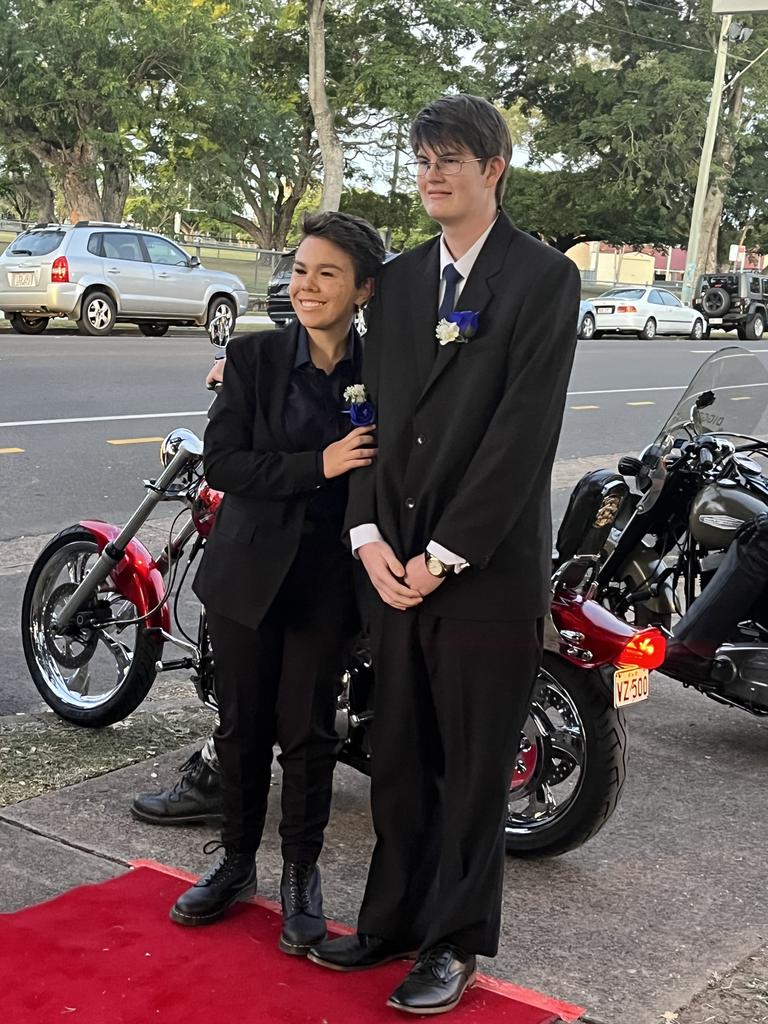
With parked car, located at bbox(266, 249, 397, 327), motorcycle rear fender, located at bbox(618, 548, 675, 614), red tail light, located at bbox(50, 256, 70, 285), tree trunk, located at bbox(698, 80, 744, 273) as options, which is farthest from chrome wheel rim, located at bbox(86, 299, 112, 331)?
tree trunk, located at bbox(698, 80, 744, 273)

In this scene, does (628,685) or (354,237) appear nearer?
(354,237)

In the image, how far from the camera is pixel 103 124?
1144 inches

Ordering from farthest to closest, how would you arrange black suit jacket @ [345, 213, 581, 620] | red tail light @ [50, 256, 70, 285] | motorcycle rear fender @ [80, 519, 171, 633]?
1. red tail light @ [50, 256, 70, 285]
2. motorcycle rear fender @ [80, 519, 171, 633]
3. black suit jacket @ [345, 213, 581, 620]

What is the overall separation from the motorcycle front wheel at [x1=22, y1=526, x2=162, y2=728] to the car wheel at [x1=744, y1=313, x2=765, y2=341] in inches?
1416

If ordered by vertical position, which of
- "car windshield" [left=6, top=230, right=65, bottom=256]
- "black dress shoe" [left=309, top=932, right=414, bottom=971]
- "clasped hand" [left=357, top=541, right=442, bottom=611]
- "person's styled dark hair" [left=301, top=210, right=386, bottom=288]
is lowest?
"black dress shoe" [left=309, top=932, right=414, bottom=971]

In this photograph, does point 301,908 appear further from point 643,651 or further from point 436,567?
point 643,651

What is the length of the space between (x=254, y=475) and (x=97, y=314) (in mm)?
17613

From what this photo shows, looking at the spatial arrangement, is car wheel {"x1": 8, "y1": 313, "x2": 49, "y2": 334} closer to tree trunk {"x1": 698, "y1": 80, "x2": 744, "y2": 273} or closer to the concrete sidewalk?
the concrete sidewalk

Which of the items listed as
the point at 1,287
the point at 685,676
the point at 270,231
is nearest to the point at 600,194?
the point at 270,231

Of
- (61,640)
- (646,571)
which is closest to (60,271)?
(61,640)

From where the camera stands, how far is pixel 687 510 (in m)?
4.93

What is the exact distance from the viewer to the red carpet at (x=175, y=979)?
9.48ft

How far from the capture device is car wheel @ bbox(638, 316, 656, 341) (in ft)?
109

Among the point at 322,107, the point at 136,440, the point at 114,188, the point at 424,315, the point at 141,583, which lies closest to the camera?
the point at 424,315
